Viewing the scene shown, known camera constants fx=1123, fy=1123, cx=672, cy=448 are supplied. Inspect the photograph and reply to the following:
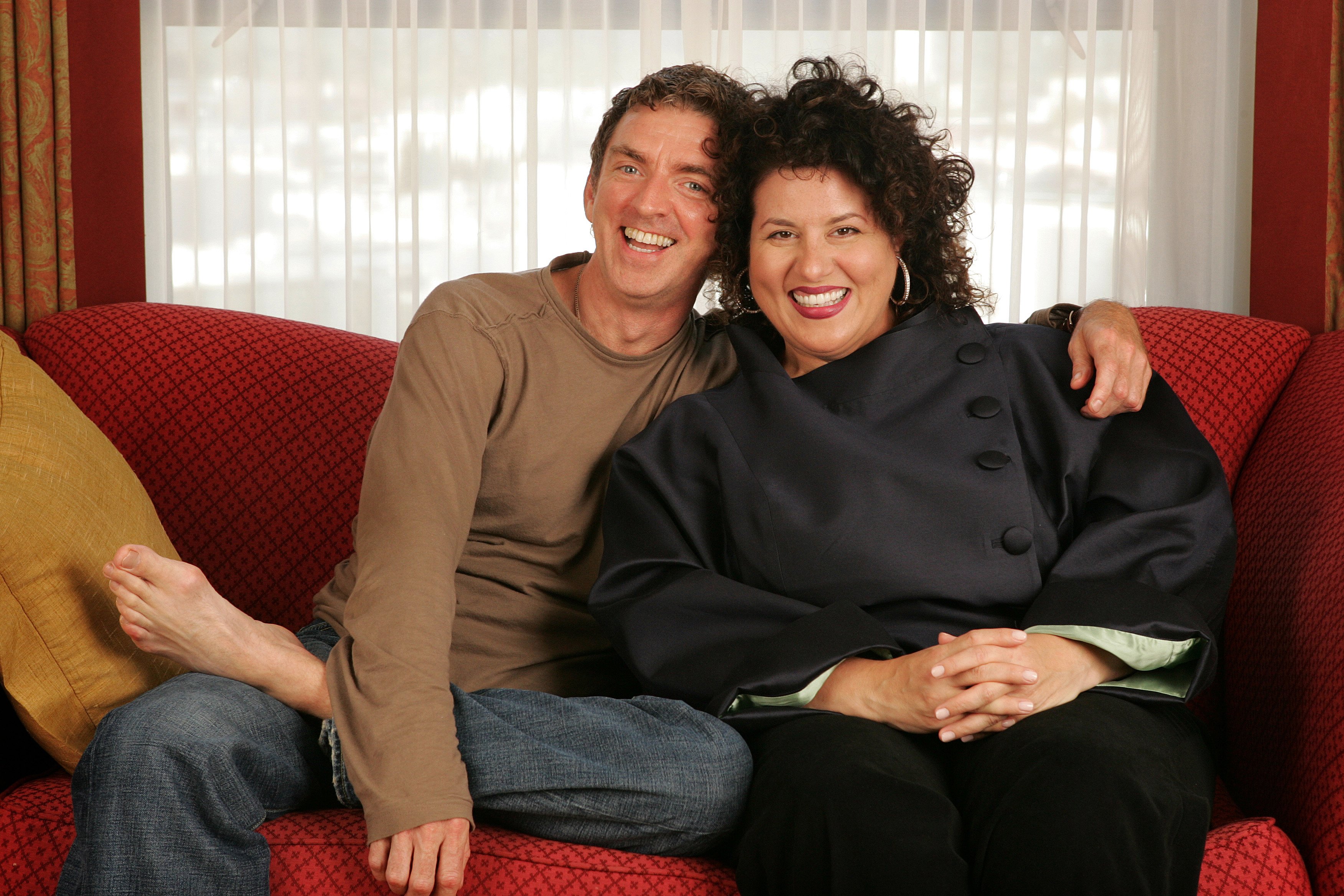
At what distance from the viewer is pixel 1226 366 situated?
1.90 m

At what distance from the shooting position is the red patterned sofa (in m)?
1.22

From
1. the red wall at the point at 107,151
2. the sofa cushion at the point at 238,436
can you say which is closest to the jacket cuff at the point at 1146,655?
the sofa cushion at the point at 238,436

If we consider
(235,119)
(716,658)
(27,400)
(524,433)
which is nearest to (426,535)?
(524,433)

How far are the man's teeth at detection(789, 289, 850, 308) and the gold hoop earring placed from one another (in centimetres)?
12

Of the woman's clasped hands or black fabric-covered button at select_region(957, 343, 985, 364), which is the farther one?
black fabric-covered button at select_region(957, 343, 985, 364)

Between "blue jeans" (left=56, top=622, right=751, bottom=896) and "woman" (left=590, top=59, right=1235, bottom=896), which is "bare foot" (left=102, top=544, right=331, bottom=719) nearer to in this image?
"blue jeans" (left=56, top=622, right=751, bottom=896)

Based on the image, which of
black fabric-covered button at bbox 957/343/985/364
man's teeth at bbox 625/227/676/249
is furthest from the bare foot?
black fabric-covered button at bbox 957/343/985/364

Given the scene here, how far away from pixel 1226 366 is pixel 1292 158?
0.77m

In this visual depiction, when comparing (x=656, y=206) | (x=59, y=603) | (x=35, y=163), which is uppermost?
(x=35, y=163)

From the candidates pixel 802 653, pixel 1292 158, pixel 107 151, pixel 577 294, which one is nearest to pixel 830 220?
pixel 577 294

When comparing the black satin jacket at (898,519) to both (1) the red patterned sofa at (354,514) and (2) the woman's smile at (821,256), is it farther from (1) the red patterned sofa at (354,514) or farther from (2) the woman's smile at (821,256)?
(1) the red patterned sofa at (354,514)

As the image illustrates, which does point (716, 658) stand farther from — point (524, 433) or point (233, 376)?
point (233, 376)

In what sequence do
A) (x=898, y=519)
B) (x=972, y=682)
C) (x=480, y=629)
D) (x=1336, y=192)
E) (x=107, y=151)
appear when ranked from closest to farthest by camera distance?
(x=972, y=682) → (x=898, y=519) → (x=480, y=629) → (x=1336, y=192) → (x=107, y=151)

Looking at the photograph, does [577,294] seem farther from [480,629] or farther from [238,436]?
[238,436]
